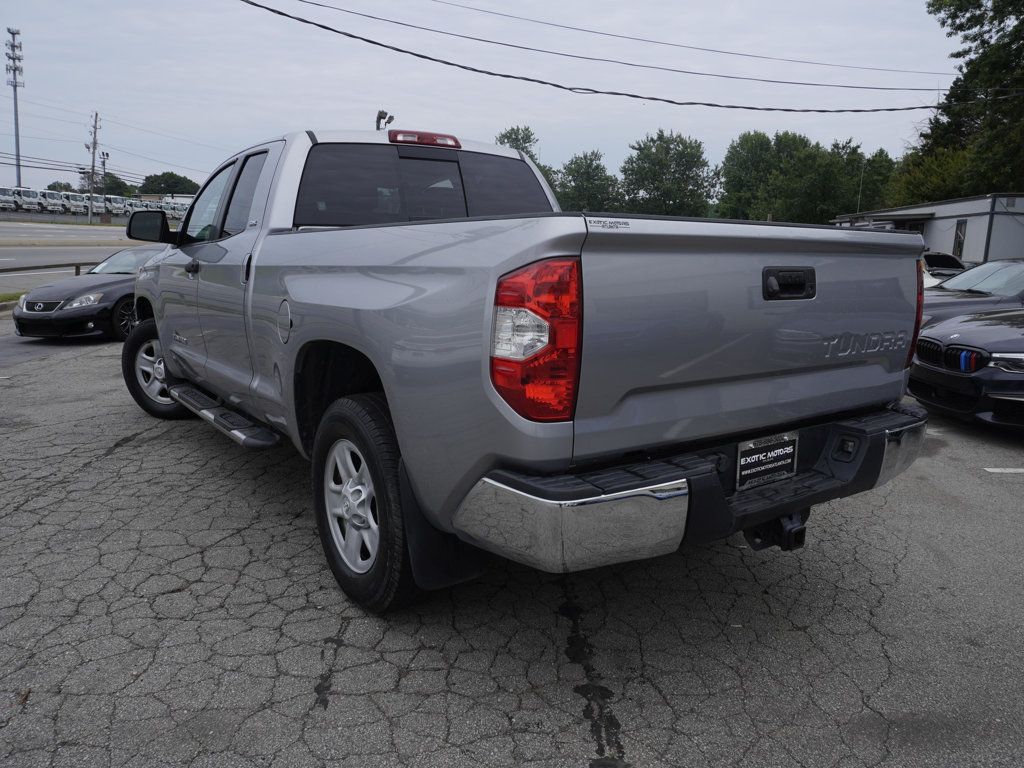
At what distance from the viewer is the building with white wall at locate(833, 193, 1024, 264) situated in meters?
26.7

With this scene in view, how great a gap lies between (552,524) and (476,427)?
375 mm

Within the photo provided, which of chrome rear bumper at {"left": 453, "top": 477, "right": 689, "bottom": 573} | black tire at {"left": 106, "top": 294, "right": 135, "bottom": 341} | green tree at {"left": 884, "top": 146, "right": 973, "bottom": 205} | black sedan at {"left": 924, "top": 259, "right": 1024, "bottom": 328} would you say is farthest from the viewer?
green tree at {"left": 884, "top": 146, "right": 973, "bottom": 205}

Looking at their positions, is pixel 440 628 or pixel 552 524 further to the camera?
pixel 440 628

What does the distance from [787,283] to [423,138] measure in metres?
2.40

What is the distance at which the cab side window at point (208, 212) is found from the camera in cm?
467

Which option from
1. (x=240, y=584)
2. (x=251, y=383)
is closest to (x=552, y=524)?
(x=240, y=584)

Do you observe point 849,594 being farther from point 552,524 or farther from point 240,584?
point 240,584

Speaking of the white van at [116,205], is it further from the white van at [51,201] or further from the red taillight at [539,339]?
the red taillight at [539,339]

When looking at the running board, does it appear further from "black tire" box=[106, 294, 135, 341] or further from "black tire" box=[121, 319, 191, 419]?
"black tire" box=[106, 294, 135, 341]

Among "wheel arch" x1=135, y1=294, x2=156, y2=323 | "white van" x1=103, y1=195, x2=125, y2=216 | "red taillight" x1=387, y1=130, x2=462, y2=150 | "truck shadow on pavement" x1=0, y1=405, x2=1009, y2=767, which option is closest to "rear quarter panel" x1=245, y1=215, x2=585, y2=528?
"truck shadow on pavement" x1=0, y1=405, x2=1009, y2=767

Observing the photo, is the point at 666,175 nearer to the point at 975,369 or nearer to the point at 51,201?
the point at 51,201

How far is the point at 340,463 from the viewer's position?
308cm

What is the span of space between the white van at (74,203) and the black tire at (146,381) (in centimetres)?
7530

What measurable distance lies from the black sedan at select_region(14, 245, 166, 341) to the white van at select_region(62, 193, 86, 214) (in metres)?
69.6
